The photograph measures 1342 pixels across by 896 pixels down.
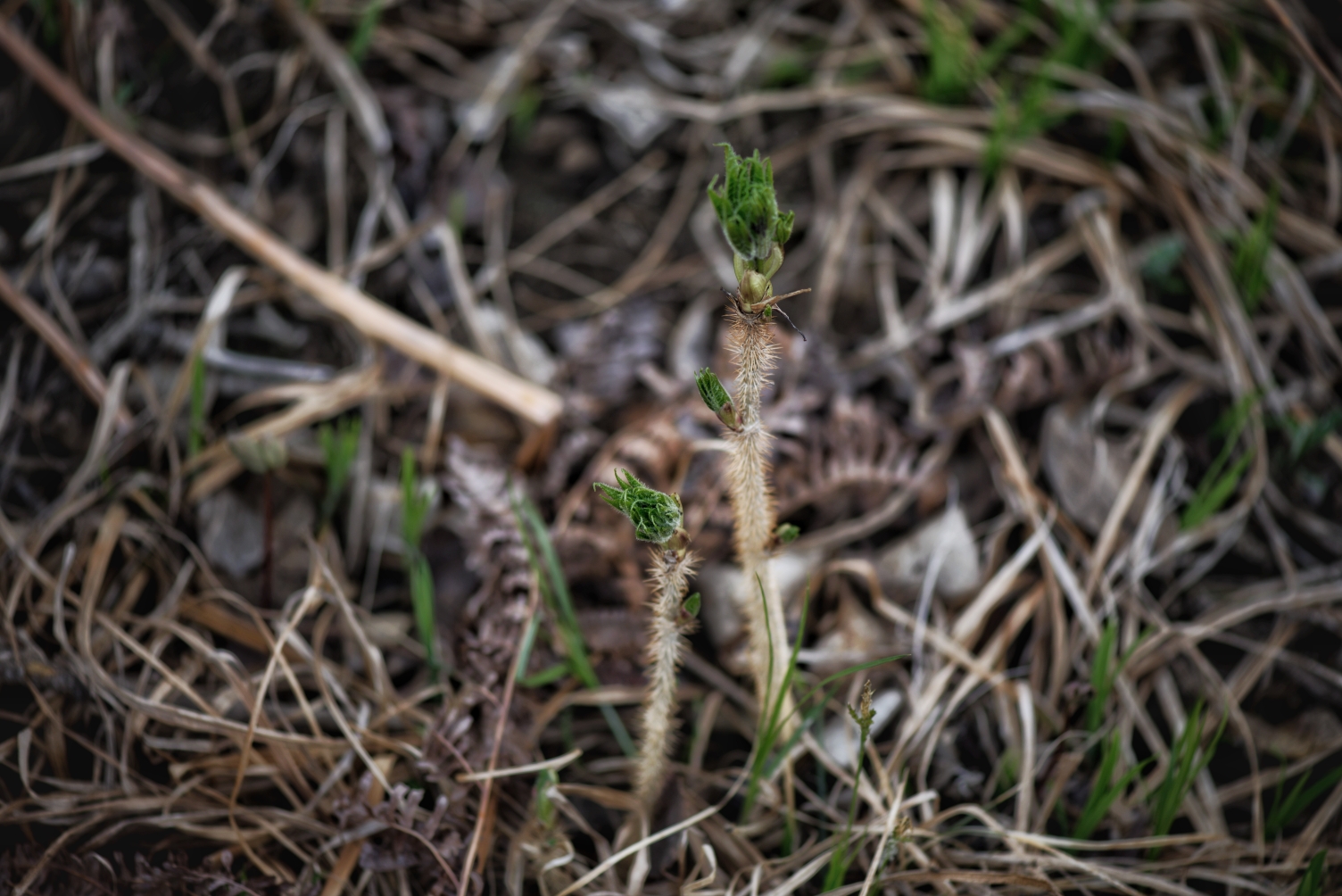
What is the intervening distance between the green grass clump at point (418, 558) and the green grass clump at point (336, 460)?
0.19m

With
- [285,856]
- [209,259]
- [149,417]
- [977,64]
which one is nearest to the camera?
[285,856]

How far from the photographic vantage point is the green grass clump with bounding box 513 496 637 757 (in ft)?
7.02

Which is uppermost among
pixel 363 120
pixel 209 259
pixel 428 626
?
pixel 363 120

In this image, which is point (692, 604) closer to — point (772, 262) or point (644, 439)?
point (772, 262)

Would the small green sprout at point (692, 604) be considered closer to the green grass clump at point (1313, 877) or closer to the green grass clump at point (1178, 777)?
the green grass clump at point (1178, 777)

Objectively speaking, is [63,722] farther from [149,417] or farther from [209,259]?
[209,259]

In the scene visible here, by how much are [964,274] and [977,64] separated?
2.48 ft

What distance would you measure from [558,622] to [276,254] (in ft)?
4.82

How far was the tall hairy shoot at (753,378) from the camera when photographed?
1283 mm

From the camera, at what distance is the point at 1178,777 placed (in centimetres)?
200

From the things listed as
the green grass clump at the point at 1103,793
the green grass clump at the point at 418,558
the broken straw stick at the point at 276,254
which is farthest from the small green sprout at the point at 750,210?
the green grass clump at the point at 1103,793

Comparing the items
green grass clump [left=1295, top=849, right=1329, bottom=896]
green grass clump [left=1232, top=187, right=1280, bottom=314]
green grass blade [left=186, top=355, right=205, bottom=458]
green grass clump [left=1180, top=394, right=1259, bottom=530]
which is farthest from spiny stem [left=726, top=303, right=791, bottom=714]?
green grass clump [left=1232, top=187, right=1280, bottom=314]

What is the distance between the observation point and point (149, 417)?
8.28 feet

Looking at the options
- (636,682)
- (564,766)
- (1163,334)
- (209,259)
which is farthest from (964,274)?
(209,259)
